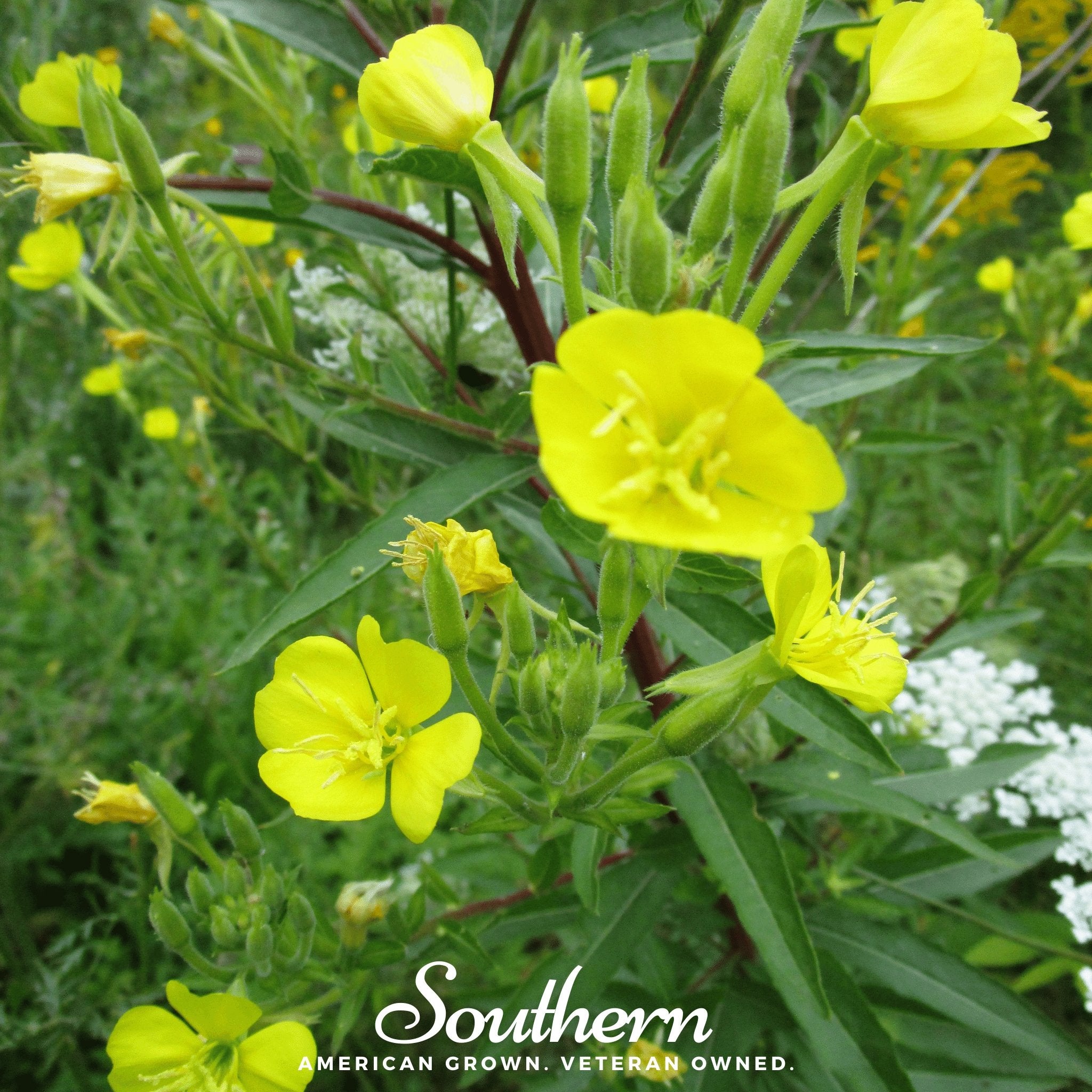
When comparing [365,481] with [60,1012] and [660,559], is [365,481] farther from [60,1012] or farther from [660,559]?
[60,1012]

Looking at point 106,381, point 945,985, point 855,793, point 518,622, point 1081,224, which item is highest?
point 1081,224

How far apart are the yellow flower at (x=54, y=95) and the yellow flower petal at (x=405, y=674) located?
35.0 inches

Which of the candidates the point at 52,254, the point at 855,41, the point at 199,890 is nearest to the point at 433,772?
the point at 199,890

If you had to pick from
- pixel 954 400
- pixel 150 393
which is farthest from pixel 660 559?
pixel 954 400

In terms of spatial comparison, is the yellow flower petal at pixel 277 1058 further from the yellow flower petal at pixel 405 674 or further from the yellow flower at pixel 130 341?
the yellow flower at pixel 130 341

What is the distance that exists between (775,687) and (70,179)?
1069 millimetres

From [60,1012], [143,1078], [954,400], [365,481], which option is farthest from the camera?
[954,400]

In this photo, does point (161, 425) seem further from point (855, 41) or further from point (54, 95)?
point (855, 41)

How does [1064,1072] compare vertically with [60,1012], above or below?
above

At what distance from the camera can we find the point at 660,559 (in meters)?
0.76

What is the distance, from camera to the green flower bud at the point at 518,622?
2.92 feet

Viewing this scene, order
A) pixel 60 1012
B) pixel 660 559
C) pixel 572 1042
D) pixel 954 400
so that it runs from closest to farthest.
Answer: pixel 660 559 < pixel 60 1012 < pixel 572 1042 < pixel 954 400

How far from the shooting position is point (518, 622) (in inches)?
35.1

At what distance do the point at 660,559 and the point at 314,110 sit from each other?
126 centimetres
